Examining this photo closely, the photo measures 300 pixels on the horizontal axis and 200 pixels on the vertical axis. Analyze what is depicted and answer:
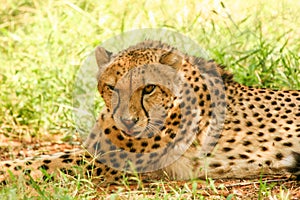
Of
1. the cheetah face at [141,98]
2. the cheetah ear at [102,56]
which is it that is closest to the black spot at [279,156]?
the cheetah face at [141,98]

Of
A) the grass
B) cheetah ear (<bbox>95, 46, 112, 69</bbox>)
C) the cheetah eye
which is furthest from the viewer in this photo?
the grass

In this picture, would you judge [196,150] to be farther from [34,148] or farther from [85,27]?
[85,27]

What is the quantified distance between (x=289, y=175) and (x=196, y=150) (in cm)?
58

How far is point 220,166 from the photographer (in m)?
4.10

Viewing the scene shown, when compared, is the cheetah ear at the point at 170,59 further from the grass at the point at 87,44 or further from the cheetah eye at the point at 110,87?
the grass at the point at 87,44

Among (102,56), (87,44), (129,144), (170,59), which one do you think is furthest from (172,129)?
(87,44)

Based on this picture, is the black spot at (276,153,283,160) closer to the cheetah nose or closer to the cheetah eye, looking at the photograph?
the cheetah nose

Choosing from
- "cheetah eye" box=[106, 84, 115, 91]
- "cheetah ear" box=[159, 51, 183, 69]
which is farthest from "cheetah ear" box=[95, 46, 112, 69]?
"cheetah ear" box=[159, 51, 183, 69]

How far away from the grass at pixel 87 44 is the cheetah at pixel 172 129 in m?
1.12

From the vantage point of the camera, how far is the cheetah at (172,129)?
4012mm

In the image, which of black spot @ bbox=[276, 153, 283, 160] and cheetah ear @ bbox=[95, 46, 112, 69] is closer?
black spot @ bbox=[276, 153, 283, 160]

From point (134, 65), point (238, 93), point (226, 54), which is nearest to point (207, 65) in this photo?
point (238, 93)

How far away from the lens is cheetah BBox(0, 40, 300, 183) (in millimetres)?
4012

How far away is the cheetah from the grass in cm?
112
